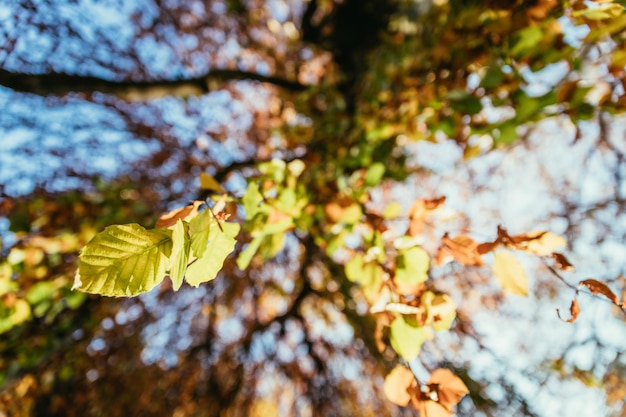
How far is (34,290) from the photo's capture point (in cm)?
170

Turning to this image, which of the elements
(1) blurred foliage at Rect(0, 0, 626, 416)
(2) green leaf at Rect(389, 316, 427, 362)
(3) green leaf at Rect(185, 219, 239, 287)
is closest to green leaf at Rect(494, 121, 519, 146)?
(1) blurred foliage at Rect(0, 0, 626, 416)

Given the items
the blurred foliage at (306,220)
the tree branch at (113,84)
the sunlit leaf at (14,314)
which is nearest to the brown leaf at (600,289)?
the blurred foliage at (306,220)

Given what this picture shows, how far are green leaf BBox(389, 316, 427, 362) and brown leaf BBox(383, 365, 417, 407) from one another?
0.22 feet

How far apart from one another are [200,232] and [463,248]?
75 cm

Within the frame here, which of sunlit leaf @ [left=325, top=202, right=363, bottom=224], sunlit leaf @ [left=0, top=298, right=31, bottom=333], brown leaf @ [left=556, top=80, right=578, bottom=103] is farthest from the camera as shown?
sunlit leaf @ [left=0, top=298, right=31, bottom=333]

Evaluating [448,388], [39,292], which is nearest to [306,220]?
[448,388]

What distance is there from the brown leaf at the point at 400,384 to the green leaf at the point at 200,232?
666 millimetres

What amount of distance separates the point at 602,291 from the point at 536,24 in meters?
0.88

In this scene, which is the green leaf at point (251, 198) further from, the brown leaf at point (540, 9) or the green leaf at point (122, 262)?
the brown leaf at point (540, 9)

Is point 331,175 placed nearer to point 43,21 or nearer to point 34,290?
point 34,290

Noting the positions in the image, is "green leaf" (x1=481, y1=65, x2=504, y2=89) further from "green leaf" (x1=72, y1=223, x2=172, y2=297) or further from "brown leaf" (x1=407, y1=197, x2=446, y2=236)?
"green leaf" (x1=72, y1=223, x2=172, y2=297)

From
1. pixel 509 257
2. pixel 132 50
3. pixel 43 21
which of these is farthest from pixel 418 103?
pixel 132 50

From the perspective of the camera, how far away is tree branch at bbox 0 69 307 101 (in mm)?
1210

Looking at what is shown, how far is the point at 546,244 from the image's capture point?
835 mm
